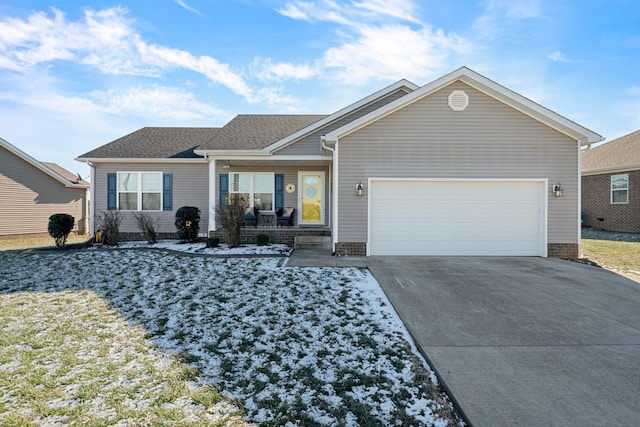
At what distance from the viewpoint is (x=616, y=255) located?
9.99 m

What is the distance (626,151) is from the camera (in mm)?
18062

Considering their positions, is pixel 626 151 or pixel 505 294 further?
pixel 626 151

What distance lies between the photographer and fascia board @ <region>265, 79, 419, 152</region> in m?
11.4

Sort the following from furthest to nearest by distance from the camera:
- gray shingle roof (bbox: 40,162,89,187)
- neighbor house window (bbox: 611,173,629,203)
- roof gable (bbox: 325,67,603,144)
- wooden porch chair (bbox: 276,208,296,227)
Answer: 1. gray shingle roof (bbox: 40,162,89,187)
2. neighbor house window (bbox: 611,173,629,203)
3. wooden porch chair (bbox: 276,208,296,227)
4. roof gable (bbox: 325,67,603,144)

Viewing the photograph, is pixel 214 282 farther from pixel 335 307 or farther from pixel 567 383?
pixel 567 383

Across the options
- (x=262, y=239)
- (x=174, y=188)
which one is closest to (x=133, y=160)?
(x=174, y=188)

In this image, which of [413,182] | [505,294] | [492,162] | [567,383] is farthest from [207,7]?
[567,383]

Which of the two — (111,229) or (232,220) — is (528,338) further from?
(111,229)

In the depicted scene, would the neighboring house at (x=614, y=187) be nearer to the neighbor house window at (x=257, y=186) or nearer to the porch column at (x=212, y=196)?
the neighbor house window at (x=257, y=186)

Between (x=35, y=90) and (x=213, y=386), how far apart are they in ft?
64.5

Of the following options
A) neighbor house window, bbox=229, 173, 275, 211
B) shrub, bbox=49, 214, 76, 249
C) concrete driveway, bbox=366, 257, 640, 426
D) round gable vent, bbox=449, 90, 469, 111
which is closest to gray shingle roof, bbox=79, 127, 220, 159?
neighbor house window, bbox=229, 173, 275, 211

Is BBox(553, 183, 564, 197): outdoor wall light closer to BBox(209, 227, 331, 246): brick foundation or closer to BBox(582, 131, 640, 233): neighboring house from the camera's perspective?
BBox(209, 227, 331, 246): brick foundation

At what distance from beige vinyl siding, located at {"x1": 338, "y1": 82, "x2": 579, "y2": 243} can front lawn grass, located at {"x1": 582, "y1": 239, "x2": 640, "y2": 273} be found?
43.7 inches

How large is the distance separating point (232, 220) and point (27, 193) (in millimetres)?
11882
